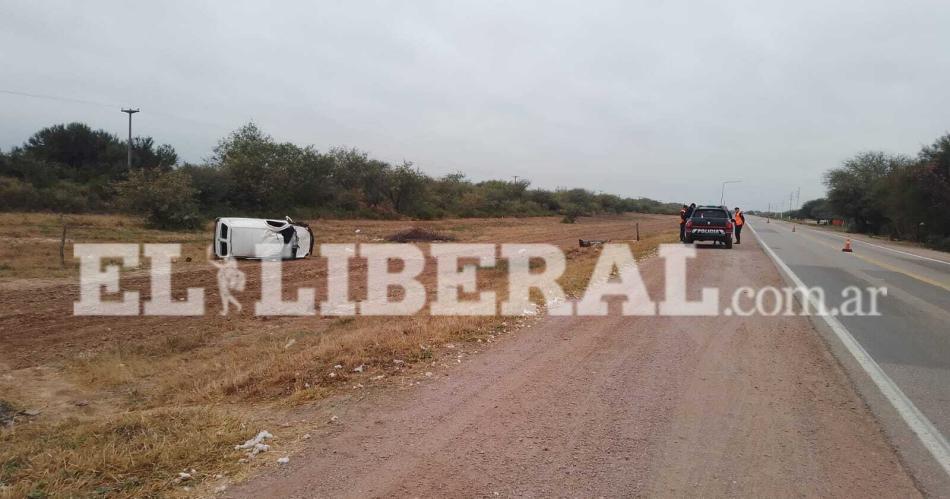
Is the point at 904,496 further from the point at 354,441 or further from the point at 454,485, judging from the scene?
the point at 354,441

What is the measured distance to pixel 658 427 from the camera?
4.68m

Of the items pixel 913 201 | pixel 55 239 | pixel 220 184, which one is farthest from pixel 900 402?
pixel 913 201

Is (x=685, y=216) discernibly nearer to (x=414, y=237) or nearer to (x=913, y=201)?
(x=414, y=237)

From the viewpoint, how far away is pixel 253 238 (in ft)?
55.8

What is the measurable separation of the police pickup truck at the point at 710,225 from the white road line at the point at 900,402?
14438 millimetres

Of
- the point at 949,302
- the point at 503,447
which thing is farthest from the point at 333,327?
the point at 949,302

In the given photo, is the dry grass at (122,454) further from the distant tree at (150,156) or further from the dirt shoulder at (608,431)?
the distant tree at (150,156)

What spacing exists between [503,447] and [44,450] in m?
3.50

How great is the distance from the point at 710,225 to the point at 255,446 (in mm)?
21335

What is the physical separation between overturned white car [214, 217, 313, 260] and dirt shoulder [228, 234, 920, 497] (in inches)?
464

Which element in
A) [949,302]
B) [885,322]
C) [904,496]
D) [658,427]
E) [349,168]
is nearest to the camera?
[904,496]

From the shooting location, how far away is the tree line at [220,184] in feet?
93.6

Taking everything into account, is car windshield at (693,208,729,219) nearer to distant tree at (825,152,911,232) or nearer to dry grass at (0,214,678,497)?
dry grass at (0,214,678,497)

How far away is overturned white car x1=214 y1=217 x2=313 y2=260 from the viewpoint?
16.8 m
